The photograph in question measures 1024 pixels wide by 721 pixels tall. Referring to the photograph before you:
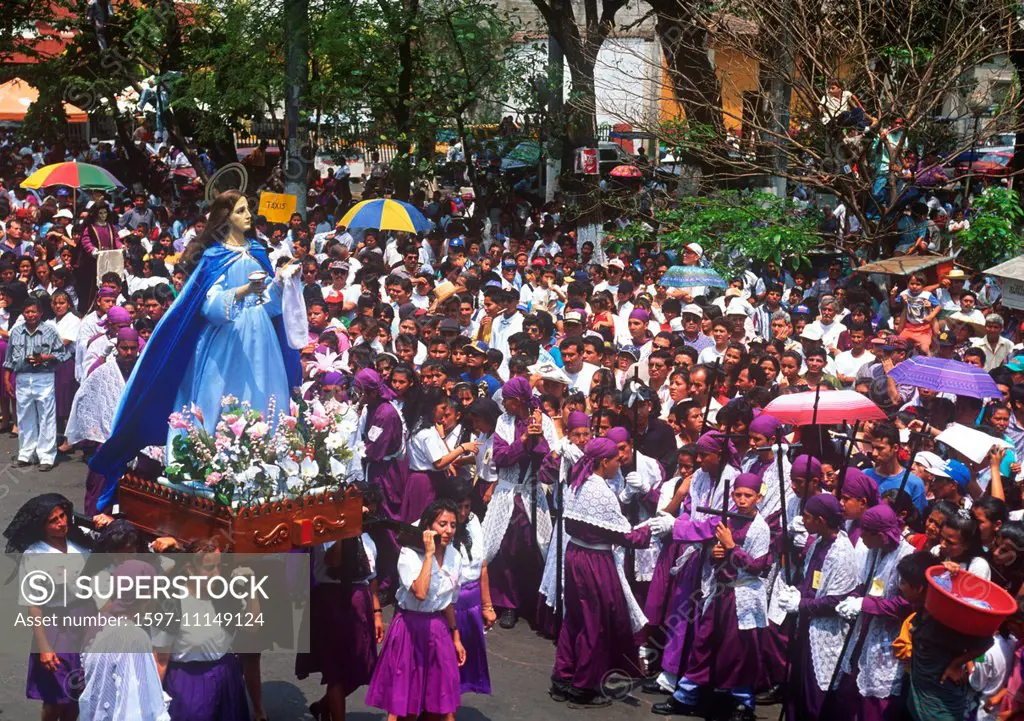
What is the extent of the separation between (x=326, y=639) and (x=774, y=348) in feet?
17.3

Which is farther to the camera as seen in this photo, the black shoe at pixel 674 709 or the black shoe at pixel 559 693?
the black shoe at pixel 559 693

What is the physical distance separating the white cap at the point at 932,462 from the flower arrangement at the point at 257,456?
11.4 feet

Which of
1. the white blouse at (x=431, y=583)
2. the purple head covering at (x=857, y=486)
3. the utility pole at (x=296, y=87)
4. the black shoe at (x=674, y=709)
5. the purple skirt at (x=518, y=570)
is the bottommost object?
the black shoe at (x=674, y=709)

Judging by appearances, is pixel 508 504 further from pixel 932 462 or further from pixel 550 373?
pixel 932 462

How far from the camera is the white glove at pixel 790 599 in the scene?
6816 millimetres

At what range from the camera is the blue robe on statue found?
7.37 m

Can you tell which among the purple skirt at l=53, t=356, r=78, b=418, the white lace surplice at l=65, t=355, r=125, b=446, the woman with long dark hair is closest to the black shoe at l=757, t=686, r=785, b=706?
the white lace surplice at l=65, t=355, r=125, b=446

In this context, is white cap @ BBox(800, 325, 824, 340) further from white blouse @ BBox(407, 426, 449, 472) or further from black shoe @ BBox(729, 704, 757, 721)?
black shoe @ BBox(729, 704, 757, 721)

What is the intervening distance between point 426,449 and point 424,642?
7.67 feet

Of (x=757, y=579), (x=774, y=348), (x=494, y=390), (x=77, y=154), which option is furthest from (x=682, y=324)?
(x=77, y=154)

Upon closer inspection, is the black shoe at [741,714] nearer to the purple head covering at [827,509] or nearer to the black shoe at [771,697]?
the black shoe at [771,697]

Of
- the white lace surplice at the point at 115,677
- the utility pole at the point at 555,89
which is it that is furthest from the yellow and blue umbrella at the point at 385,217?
the white lace surplice at the point at 115,677

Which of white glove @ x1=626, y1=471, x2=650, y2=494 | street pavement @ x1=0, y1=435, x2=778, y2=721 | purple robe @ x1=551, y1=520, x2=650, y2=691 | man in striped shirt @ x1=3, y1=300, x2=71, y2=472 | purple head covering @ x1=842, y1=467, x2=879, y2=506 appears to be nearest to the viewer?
purple head covering @ x1=842, y1=467, x2=879, y2=506

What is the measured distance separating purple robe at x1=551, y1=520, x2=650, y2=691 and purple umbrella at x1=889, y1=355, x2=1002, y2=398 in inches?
90.6
